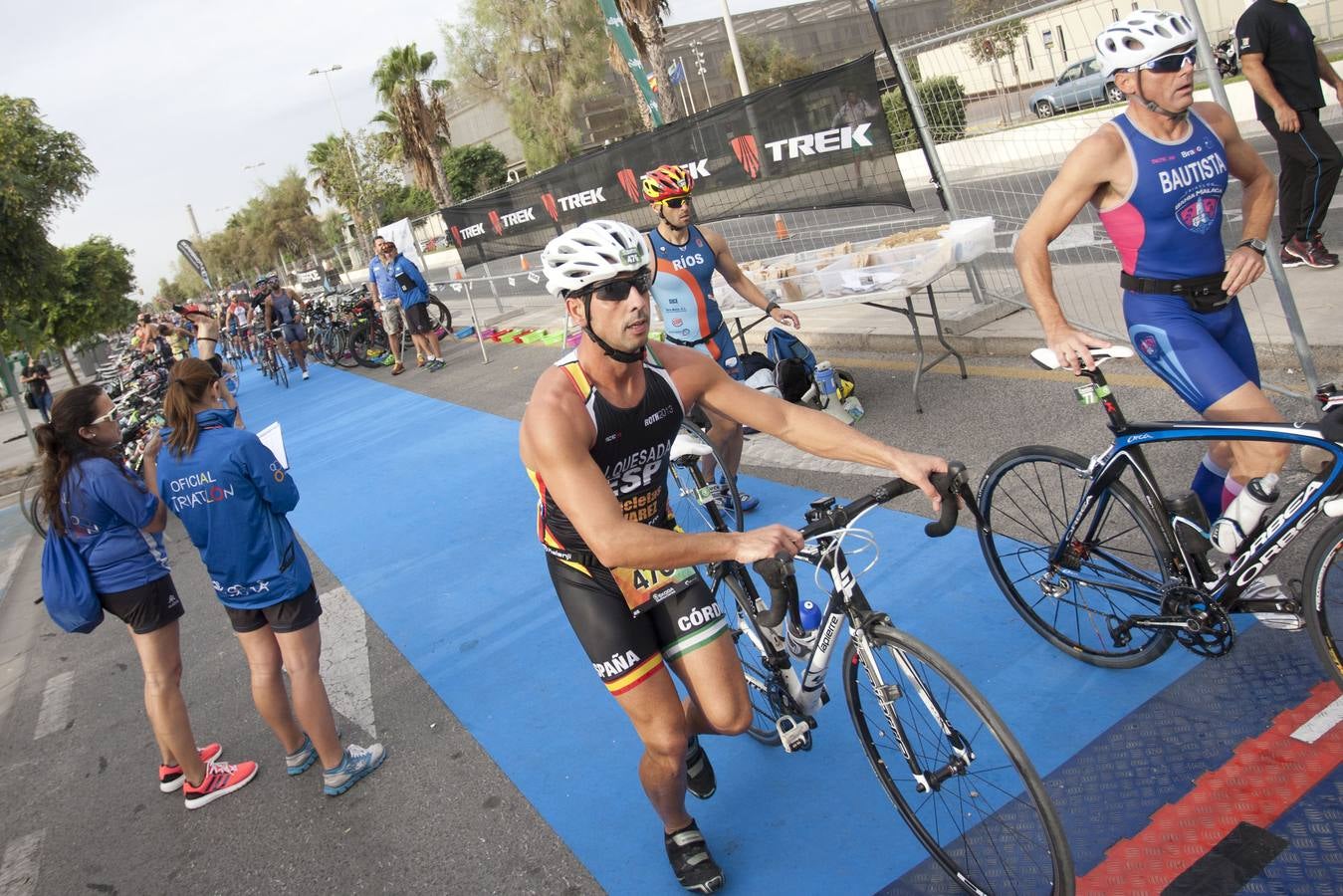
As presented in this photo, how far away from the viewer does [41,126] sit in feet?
58.5

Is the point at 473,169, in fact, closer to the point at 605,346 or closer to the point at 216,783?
the point at 216,783

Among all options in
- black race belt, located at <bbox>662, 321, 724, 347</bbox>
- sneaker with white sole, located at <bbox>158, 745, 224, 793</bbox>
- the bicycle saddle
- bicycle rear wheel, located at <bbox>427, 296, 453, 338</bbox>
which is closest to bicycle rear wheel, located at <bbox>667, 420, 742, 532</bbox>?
black race belt, located at <bbox>662, 321, 724, 347</bbox>

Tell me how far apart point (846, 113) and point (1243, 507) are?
597 cm

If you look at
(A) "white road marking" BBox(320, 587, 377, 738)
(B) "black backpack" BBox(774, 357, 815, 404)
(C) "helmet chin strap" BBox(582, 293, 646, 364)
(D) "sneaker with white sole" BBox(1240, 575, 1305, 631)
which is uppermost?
(C) "helmet chin strap" BBox(582, 293, 646, 364)

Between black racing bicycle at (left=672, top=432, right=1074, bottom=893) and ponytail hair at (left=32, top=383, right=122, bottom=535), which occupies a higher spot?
ponytail hair at (left=32, top=383, right=122, bottom=535)

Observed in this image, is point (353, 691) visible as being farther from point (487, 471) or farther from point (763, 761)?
point (487, 471)

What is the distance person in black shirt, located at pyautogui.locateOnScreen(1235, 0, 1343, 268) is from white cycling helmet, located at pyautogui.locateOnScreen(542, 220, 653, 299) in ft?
20.4

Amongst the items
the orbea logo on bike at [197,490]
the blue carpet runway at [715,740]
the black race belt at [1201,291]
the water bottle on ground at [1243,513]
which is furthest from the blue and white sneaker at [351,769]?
the black race belt at [1201,291]

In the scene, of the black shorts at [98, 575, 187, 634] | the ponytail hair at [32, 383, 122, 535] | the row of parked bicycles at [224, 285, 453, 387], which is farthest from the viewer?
the row of parked bicycles at [224, 285, 453, 387]

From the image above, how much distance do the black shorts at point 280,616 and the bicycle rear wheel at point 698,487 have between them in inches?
70.6

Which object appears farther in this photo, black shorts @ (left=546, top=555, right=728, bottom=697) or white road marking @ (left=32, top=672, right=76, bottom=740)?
white road marking @ (left=32, top=672, right=76, bottom=740)

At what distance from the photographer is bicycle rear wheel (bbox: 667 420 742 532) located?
5085mm

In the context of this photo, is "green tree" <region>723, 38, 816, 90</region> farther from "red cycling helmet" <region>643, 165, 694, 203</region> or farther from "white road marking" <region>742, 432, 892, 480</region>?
"red cycling helmet" <region>643, 165, 694, 203</region>

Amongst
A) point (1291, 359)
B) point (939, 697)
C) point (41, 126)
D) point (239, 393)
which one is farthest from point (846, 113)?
point (239, 393)
